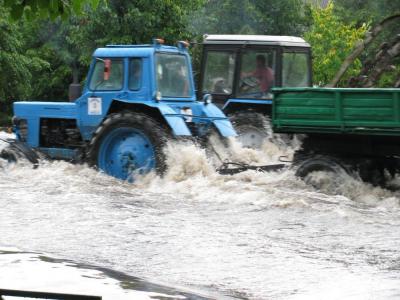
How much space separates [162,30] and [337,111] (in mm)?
17072

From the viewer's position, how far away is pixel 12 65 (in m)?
32.4

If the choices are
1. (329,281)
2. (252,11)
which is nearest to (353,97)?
(329,281)

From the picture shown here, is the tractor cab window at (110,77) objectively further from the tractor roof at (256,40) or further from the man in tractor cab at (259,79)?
the tractor roof at (256,40)

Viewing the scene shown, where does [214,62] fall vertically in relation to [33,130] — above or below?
above

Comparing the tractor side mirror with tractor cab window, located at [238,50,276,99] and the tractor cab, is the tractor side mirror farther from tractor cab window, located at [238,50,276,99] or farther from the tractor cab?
tractor cab window, located at [238,50,276,99]

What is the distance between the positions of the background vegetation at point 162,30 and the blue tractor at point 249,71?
404 centimetres

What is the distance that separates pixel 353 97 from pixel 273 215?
2.14 m

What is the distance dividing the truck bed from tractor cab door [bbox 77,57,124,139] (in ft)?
10.2

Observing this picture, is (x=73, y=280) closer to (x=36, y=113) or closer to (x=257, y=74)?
(x=36, y=113)

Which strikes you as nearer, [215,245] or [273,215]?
[215,245]

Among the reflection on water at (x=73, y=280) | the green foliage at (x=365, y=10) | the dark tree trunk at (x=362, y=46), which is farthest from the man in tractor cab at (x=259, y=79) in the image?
the green foliage at (x=365, y=10)

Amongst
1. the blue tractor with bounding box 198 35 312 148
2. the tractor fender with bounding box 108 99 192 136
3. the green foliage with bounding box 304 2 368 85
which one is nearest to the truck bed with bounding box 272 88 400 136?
the tractor fender with bounding box 108 99 192 136

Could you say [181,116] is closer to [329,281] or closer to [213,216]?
[213,216]

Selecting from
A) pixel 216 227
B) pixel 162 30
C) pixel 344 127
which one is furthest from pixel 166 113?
pixel 162 30
